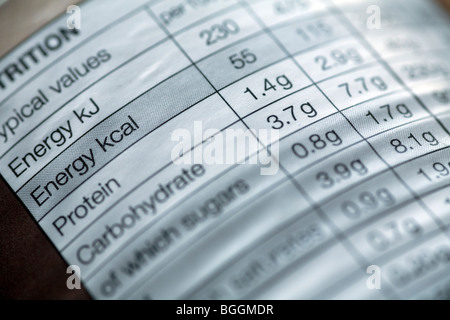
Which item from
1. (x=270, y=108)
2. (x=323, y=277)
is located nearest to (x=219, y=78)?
(x=270, y=108)

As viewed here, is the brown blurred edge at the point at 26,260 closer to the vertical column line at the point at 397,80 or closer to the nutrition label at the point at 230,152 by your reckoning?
the nutrition label at the point at 230,152

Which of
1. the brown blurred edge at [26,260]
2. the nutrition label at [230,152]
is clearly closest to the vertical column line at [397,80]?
the nutrition label at [230,152]

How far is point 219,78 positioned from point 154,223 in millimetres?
107

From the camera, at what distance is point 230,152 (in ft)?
1.13

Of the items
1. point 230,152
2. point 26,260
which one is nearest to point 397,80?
point 230,152

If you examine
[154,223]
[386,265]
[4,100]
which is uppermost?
[4,100]

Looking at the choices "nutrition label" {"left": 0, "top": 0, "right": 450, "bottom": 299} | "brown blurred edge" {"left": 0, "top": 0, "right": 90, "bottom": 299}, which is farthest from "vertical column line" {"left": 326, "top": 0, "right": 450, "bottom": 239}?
"brown blurred edge" {"left": 0, "top": 0, "right": 90, "bottom": 299}

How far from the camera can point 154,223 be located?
328 mm

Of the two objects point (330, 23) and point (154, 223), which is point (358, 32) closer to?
point (330, 23)

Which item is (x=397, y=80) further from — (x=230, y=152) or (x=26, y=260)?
(x=26, y=260)

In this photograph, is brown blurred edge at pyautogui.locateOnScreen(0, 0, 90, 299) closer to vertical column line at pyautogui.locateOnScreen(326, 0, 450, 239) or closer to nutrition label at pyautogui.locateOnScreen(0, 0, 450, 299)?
nutrition label at pyautogui.locateOnScreen(0, 0, 450, 299)

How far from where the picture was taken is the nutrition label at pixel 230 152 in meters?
0.32

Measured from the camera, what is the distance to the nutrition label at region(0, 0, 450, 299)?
0.32m
